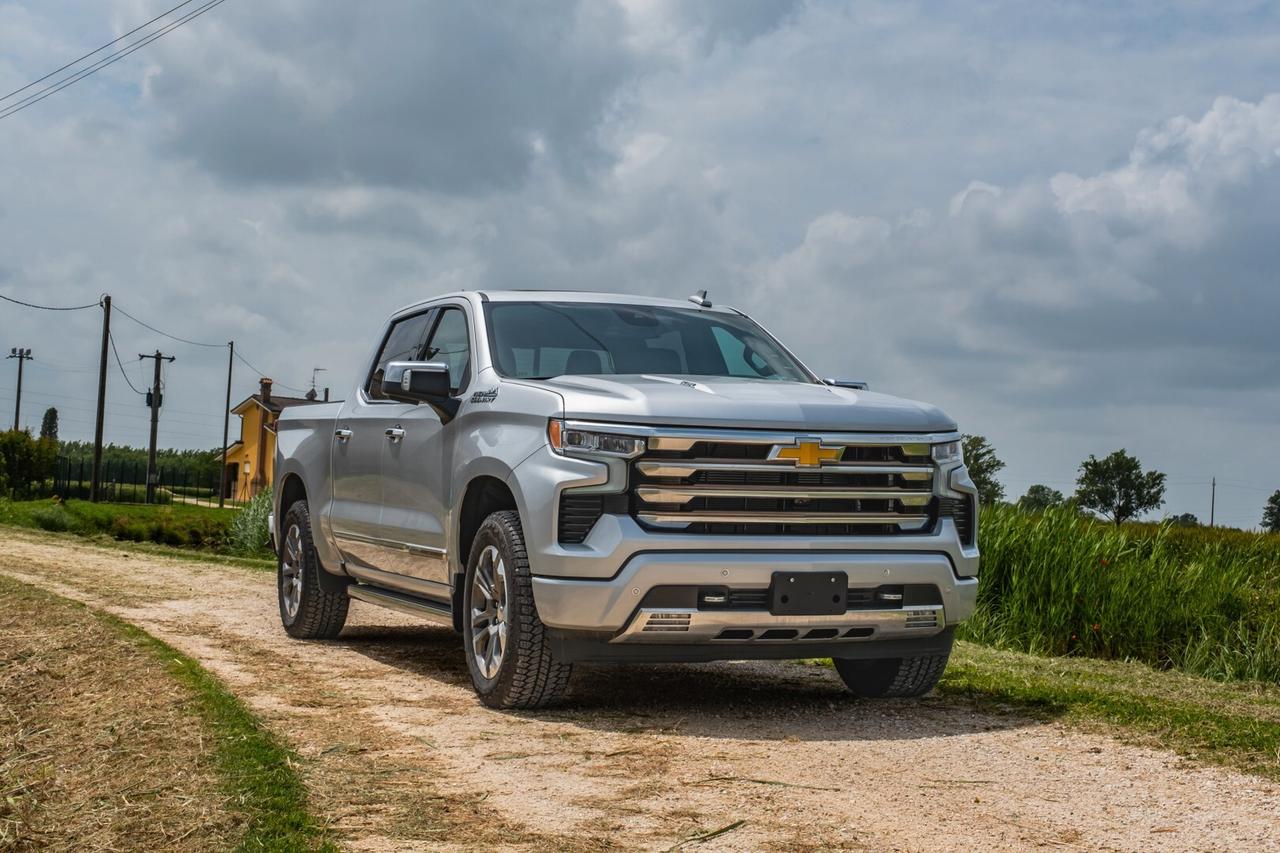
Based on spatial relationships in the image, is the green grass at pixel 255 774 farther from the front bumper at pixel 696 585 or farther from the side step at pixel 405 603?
the front bumper at pixel 696 585

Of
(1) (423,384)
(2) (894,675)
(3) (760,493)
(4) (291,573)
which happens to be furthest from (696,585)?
(4) (291,573)

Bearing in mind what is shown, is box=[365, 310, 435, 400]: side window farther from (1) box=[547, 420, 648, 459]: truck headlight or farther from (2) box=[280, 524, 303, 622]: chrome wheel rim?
(1) box=[547, 420, 648, 459]: truck headlight

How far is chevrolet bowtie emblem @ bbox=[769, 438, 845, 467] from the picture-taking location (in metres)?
6.61

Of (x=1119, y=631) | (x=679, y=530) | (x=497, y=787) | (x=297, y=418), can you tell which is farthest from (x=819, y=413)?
(x=1119, y=631)

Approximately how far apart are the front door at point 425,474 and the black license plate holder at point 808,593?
6.70ft

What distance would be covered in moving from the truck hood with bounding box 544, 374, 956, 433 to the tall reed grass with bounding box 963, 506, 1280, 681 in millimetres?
5931

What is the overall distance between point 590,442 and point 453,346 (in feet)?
6.72

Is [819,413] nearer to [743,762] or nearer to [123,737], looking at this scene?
[743,762]

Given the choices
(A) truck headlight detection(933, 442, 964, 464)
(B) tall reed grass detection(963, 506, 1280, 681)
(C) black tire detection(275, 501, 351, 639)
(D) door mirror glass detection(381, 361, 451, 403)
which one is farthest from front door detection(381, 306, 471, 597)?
(B) tall reed grass detection(963, 506, 1280, 681)

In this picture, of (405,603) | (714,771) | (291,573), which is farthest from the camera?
(291,573)

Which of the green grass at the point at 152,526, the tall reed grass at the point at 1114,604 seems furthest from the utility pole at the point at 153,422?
the tall reed grass at the point at 1114,604

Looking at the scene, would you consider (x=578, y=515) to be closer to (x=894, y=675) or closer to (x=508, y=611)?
(x=508, y=611)

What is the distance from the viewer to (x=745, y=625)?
6.51 m

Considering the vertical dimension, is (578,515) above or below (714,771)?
above
